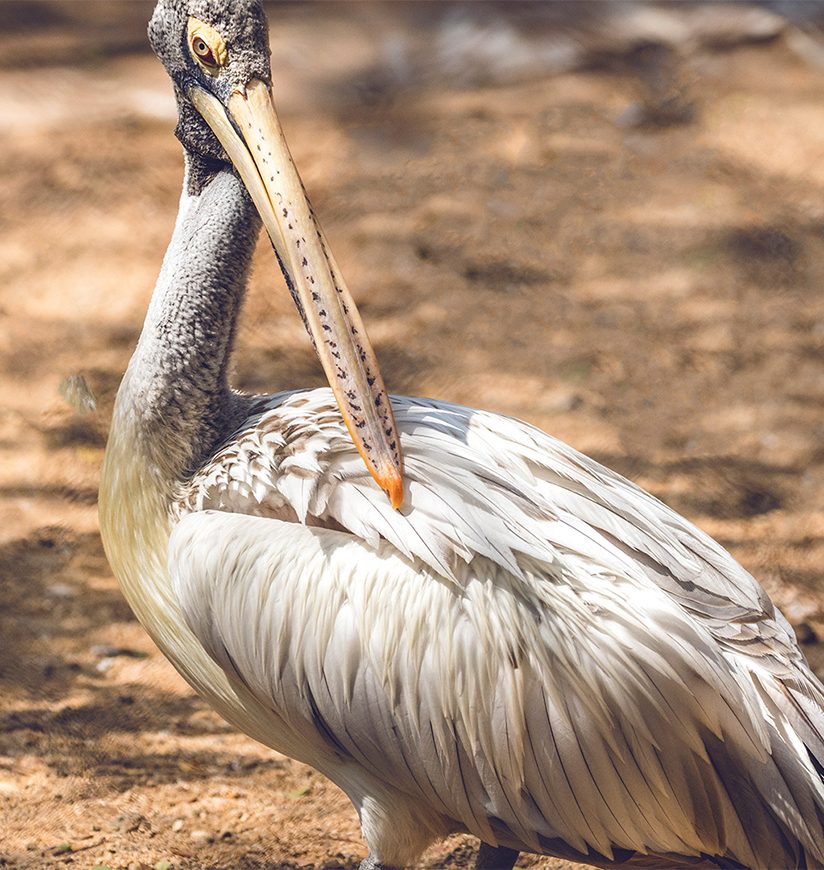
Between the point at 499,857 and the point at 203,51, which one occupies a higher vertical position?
the point at 203,51

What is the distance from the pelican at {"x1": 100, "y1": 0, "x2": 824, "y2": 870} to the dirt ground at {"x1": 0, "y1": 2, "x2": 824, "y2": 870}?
858 millimetres

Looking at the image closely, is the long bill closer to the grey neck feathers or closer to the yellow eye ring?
the yellow eye ring

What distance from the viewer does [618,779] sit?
2.61 meters

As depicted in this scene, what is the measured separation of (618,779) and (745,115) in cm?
442

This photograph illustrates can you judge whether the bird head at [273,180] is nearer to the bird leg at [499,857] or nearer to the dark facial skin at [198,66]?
the dark facial skin at [198,66]

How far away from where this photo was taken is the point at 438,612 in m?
2.60

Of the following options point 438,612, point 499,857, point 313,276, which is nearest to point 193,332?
point 313,276

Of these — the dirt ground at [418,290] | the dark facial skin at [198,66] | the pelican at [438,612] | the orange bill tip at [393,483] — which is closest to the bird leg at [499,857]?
the pelican at [438,612]

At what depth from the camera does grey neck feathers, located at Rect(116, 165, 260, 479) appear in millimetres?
2979

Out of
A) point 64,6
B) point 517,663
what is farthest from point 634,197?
point 517,663

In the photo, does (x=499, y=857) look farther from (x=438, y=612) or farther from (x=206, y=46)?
(x=206, y=46)

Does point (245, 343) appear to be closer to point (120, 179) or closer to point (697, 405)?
point (120, 179)

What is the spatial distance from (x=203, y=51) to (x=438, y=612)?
137 cm

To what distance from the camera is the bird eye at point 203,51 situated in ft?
9.16
